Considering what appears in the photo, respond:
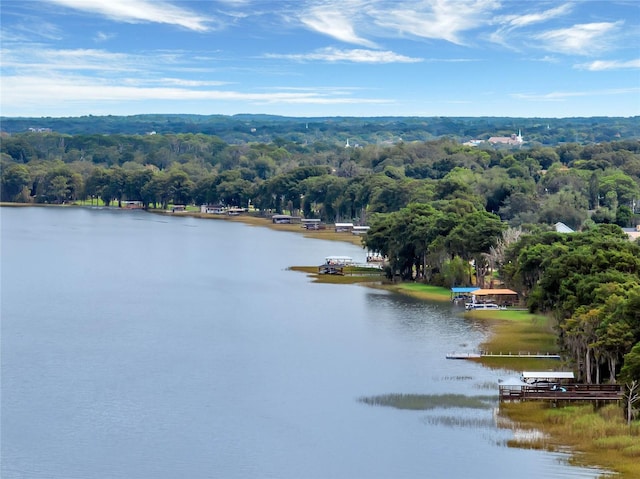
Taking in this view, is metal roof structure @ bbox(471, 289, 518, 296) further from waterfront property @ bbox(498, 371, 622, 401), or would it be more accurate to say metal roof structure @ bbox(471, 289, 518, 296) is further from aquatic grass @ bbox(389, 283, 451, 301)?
waterfront property @ bbox(498, 371, 622, 401)

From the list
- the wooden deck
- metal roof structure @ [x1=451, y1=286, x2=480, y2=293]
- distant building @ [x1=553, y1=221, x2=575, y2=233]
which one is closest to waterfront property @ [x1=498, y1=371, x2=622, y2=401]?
the wooden deck

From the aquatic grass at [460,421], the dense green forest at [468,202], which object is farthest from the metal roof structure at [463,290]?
the aquatic grass at [460,421]

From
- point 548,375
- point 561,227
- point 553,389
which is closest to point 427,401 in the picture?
point 553,389

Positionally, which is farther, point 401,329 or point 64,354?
point 401,329

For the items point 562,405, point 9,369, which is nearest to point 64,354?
point 9,369

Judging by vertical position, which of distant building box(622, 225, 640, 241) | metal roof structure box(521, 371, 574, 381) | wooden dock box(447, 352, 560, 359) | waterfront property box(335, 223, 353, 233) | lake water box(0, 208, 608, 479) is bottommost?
lake water box(0, 208, 608, 479)

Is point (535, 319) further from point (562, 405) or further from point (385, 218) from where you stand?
point (385, 218)
